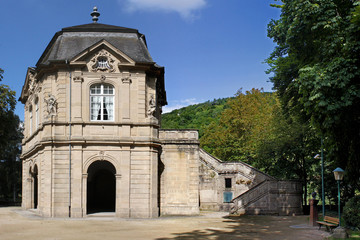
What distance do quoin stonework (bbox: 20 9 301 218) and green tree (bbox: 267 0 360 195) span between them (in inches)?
374

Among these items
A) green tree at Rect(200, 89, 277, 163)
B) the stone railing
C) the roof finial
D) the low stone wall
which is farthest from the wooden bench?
green tree at Rect(200, 89, 277, 163)

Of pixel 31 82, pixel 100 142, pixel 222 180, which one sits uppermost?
pixel 31 82

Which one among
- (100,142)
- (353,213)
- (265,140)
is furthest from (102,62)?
(265,140)

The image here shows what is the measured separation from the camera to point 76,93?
2681 centimetres

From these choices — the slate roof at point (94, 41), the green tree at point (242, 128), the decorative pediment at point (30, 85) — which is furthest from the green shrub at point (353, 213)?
the green tree at point (242, 128)

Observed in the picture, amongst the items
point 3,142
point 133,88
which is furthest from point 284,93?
point 3,142

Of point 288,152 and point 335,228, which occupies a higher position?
point 288,152

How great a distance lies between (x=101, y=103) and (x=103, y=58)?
108 inches

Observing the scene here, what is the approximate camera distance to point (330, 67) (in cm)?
1667

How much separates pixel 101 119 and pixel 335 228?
15.0 metres

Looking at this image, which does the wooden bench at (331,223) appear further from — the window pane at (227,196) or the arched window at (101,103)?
the window pane at (227,196)

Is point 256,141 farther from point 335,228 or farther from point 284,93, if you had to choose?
point 335,228

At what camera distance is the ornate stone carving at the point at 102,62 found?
27.1 m

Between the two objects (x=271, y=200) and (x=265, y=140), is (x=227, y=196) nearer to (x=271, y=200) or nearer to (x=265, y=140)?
(x=271, y=200)
